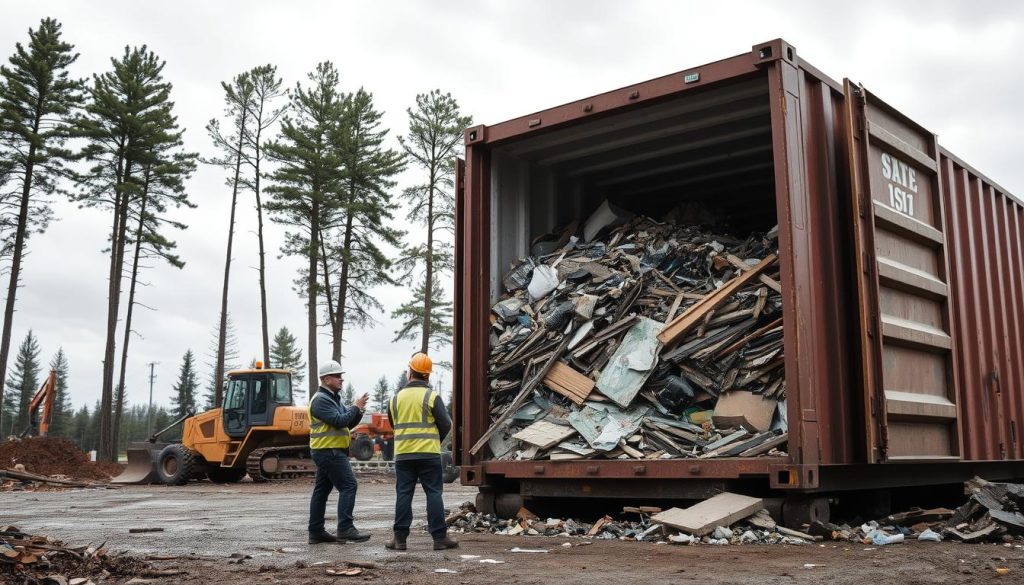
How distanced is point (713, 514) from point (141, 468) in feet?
57.0

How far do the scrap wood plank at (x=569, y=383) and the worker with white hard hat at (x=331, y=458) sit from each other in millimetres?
1664

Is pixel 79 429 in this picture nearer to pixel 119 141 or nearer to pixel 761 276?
pixel 119 141

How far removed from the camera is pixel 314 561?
5.94m

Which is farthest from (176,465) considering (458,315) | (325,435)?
(325,435)

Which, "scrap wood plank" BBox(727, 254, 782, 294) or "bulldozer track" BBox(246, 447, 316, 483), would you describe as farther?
"bulldozer track" BBox(246, 447, 316, 483)

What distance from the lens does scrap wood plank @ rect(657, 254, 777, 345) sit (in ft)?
24.3

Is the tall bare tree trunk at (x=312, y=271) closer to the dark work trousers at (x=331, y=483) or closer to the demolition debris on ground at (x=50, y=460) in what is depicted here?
the demolition debris on ground at (x=50, y=460)

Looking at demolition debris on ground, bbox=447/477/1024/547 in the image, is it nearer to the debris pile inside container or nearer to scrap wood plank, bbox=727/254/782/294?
the debris pile inside container

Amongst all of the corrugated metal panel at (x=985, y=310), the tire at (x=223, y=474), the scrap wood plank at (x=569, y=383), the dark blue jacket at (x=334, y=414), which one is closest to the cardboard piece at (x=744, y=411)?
the scrap wood plank at (x=569, y=383)

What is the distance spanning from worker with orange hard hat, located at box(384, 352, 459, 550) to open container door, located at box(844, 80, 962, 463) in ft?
9.86

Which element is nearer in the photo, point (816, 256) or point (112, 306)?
point (816, 256)

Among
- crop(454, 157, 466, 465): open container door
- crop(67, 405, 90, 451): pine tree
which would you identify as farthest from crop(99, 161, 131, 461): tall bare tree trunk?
crop(67, 405, 90, 451): pine tree

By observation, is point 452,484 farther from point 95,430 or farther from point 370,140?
point 95,430

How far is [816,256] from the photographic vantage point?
256 inches
